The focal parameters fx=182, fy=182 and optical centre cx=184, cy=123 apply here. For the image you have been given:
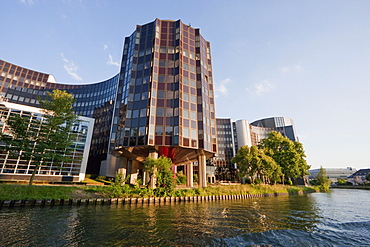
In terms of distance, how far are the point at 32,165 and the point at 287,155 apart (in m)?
70.6

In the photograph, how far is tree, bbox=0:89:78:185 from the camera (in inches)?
1038

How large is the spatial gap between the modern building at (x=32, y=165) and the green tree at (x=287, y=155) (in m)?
53.5

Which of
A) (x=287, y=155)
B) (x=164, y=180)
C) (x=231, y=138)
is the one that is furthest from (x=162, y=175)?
(x=231, y=138)

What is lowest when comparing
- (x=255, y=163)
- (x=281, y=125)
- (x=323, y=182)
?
A: (x=323, y=182)

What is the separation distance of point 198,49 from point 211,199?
35.8 metres

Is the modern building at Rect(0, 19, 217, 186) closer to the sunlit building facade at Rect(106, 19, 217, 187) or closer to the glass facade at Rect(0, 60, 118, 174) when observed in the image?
the sunlit building facade at Rect(106, 19, 217, 187)

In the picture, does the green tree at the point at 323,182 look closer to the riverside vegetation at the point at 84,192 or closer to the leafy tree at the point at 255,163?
→ the leafy tree at the point at 255,163

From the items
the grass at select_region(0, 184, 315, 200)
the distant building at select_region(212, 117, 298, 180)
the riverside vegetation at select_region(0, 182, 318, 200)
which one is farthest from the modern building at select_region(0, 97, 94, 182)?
the distant building at select_region(212, 117, 298, 180)

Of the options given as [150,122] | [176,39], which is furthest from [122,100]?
[176,39]

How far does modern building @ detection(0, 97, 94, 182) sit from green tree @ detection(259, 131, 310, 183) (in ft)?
176

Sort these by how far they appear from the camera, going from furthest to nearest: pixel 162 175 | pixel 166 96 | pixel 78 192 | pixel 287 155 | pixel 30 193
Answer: pixel 287 155 < pixel 166 96 < pixel 162 175 < pixel 78 192 < pixel 30 193

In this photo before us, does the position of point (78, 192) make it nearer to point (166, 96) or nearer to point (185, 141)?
point (185, 141)

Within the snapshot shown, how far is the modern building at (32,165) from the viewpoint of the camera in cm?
3759

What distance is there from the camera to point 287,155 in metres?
61.0
